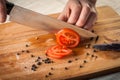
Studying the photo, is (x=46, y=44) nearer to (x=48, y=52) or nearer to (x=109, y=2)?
(x=48, y=52)

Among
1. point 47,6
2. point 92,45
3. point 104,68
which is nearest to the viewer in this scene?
point 104,68

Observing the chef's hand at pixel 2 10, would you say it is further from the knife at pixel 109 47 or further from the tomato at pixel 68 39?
the knife at pixel 109 47

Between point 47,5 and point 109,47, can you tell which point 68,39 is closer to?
point 109,47

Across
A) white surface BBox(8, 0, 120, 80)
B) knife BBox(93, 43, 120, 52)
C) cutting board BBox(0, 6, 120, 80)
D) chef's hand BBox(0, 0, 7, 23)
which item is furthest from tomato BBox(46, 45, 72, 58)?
white surface BBox(8, 0, 120, 80)

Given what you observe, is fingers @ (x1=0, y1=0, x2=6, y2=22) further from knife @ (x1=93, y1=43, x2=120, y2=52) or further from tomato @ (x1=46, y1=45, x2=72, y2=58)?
knife @ (x1=93, y1=43, x2=120, y2=52)

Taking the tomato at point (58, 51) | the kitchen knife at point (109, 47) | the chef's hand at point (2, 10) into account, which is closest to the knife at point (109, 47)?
the kitchen knife at point (109, 47)

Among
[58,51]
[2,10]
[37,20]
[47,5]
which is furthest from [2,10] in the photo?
[47,5]

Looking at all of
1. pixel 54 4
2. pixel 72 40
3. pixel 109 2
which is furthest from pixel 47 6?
pixel 72 40
